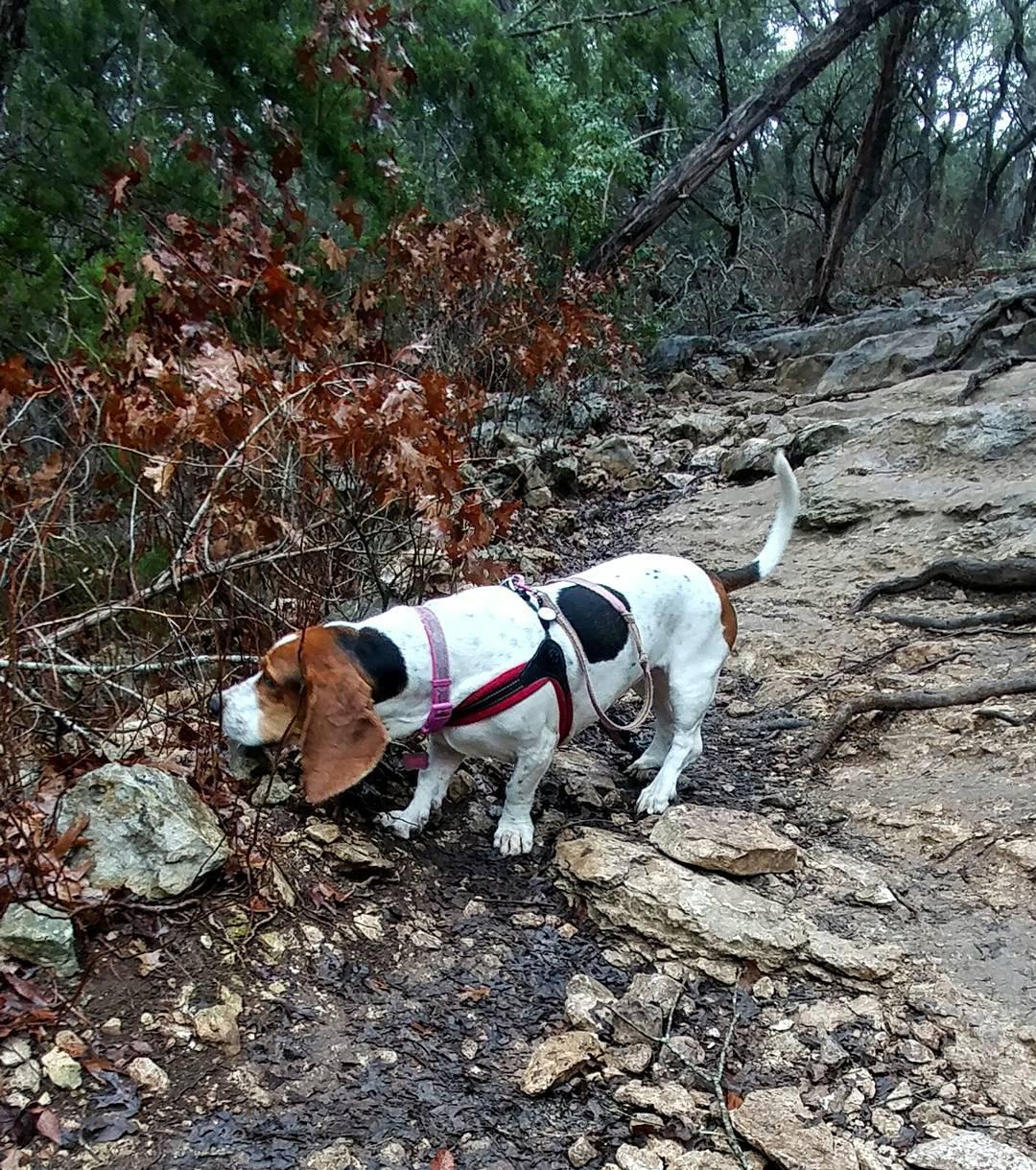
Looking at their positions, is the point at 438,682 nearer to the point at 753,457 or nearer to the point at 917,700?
the point at 917,700

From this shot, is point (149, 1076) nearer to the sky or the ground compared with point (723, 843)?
nearer to the ground

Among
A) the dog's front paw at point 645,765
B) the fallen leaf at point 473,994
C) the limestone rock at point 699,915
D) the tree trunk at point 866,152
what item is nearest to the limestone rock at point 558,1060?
the fallen leaf at point 473,994

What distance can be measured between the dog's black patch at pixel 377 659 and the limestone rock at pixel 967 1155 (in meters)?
1.75

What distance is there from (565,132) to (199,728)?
8.47 m

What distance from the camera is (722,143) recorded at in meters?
12.0

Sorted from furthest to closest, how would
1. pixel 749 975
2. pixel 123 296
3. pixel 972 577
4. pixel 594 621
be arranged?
pixel 972 577 < pixel 123 296 < pixel 594 621 < pixel 749 975

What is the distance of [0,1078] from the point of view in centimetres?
190

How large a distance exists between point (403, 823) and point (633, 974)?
35.4 inches

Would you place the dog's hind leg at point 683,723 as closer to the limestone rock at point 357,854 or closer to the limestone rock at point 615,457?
the limestone rock at point 357,854

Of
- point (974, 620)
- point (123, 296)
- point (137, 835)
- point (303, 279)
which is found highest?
point (303, 279)

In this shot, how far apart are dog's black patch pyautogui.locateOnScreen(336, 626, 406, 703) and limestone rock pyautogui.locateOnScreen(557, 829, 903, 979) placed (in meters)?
0.80

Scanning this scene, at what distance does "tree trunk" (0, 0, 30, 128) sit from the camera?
5.67 m

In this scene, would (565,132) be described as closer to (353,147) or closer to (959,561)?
(353,147)

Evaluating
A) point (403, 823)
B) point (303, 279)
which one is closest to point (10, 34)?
point (303, 279)
